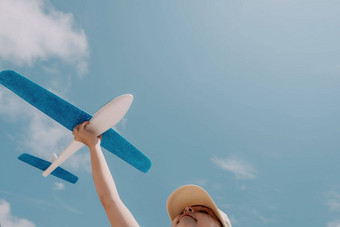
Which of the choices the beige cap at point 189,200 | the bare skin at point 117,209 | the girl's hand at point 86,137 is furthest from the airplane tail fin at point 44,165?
the beige cap at point 189,200

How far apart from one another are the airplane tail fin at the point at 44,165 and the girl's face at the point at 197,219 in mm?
7142

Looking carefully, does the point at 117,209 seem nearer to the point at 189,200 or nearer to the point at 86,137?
the point at 189,200

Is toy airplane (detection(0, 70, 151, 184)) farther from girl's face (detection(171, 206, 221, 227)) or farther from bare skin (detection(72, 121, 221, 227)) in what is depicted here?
girl's face (detection(171, 206, 221, 227))

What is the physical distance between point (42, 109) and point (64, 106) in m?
0.57

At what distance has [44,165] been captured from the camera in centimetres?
884

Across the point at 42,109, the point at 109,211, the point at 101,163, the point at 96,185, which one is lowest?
the point at 109,211

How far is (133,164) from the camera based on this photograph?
6754 mm

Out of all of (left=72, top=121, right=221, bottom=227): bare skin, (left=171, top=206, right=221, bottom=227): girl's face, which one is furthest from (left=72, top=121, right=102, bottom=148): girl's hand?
(left=171, top=206, right=221, bottom=227): girl's face

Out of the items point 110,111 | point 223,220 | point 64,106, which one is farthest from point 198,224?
point 64,106

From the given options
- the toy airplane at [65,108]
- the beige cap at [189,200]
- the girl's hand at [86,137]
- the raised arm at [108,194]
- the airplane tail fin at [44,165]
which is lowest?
the raised arm at [108,194]

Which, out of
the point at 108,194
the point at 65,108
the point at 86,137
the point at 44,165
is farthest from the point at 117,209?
the point at 44,165

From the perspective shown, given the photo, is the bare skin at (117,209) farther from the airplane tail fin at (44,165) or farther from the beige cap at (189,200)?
the airplane tail fin at (44,165)

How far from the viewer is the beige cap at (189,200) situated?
3.02 meters

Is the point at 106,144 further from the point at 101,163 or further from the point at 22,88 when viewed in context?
the point at 101,163
